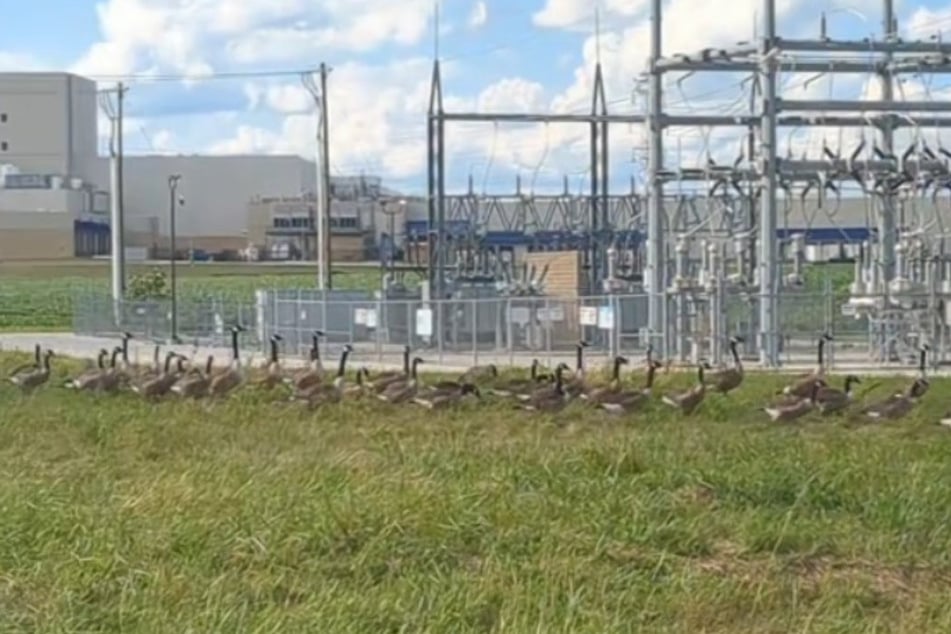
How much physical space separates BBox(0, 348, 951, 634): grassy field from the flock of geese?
215 inches

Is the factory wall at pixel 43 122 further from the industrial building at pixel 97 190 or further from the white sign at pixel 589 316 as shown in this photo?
the white sign at pixel 589 316

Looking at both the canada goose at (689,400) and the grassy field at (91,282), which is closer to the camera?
the canada goose at (689,400)

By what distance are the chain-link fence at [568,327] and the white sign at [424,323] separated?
24 mm

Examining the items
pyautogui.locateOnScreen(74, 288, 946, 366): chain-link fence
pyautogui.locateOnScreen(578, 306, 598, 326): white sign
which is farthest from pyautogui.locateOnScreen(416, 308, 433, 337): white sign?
pyautogui.locateOnScreen(578, 306, 598, 326): white sign

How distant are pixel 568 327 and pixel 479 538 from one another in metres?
30.0

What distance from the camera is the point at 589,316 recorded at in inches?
1502

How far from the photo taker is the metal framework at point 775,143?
34.2 metres

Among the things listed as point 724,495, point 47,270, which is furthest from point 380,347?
point 47,270

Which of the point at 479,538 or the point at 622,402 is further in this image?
the point at 622,402

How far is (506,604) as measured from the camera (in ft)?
33.2

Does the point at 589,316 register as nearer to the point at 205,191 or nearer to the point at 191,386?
the point at 191,386

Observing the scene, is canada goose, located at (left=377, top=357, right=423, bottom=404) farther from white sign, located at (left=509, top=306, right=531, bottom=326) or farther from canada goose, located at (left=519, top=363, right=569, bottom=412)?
white sign, located at (left=509, top=306, right=531, bottom=326)

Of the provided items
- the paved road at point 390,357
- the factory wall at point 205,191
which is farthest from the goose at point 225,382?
the factory wall at point 205,191

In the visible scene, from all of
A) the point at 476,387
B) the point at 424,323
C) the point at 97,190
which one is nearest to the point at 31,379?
the point at 476,387
